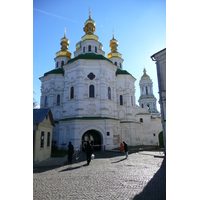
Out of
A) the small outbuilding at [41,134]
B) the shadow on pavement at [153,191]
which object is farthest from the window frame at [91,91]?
the shadow on pavement at [153,191]

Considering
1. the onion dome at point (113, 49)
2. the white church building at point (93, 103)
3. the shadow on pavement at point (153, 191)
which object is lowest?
the shadow on pavement at point (153, 191)

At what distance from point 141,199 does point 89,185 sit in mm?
1914

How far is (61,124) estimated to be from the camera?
2077 cm

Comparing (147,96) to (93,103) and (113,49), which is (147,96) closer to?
(113,49)

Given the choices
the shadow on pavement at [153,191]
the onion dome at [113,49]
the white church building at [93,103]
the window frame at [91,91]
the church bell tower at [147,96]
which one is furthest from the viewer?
the church bell tower at [147,96]

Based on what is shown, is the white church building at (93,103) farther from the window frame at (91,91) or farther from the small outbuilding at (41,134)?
the small outbuilding at (41,134)

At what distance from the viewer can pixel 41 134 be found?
36.8ft

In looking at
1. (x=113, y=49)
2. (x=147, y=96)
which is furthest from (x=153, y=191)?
(x=147, y=96)

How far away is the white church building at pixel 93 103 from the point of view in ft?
63.1

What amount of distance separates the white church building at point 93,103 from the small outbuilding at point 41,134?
20.8 ft

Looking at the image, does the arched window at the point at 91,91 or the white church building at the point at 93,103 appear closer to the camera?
the white church building at the point at 93,103

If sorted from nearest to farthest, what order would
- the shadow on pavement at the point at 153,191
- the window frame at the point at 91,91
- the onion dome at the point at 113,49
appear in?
the shadow on pavement at the point at 153,191, the window frame at the point at 91,91, the onion dome at the point at 113,49

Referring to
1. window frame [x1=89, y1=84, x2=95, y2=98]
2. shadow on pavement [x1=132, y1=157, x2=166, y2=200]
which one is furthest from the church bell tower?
shadow on pavement [x1=132, y1=157, x2=166, y2=200]
